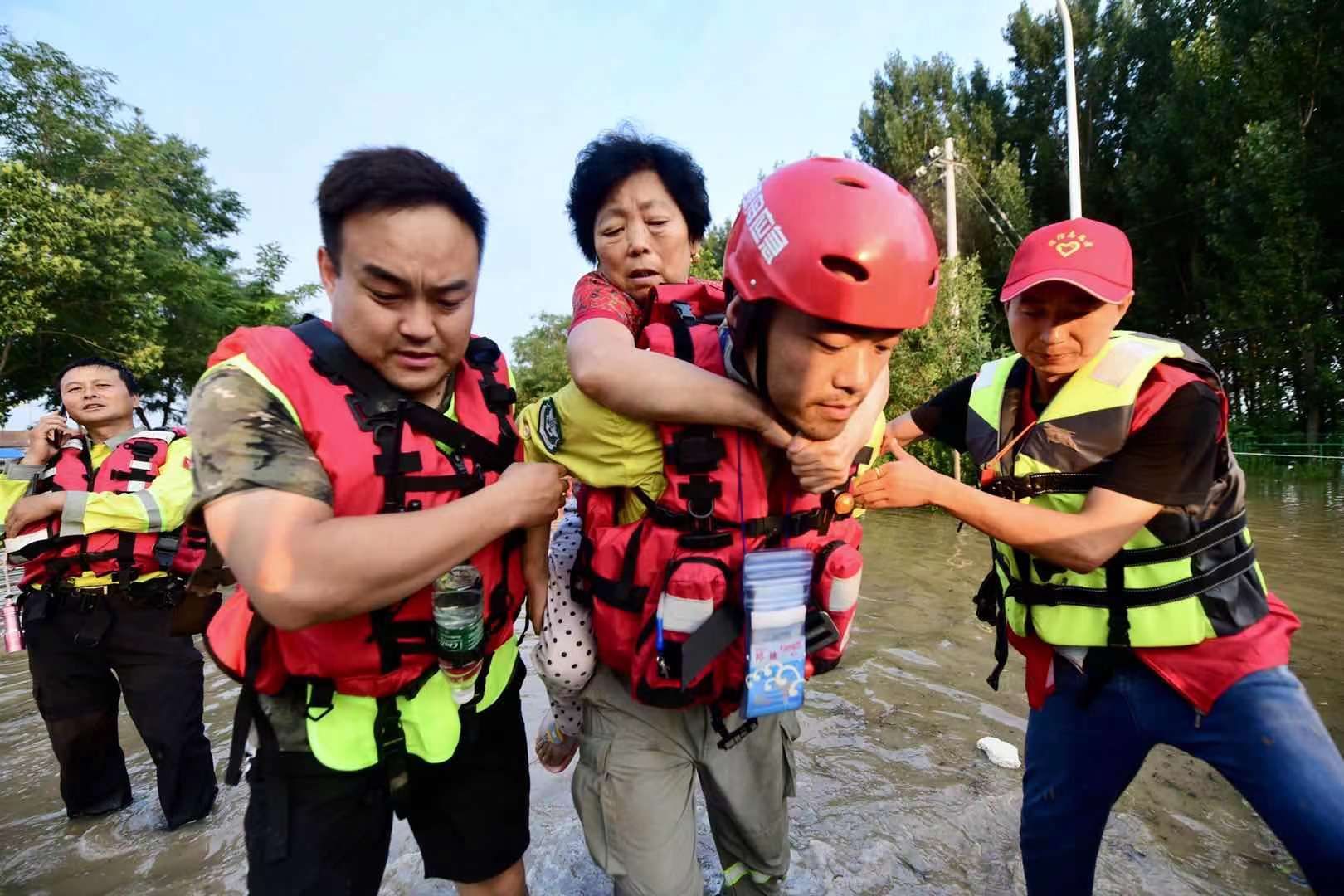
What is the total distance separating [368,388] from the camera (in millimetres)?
1756

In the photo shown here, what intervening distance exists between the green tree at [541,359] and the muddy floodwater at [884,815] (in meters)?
28.6

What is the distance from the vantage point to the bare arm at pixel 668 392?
5.53 ft

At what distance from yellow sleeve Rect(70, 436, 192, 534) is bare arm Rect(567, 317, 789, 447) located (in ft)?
11.1

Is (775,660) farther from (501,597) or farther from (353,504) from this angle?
(353,504)

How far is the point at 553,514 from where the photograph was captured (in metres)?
1.82

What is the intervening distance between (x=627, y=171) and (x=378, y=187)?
111 cm

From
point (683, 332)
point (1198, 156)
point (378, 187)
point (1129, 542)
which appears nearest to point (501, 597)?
point (683, 332)

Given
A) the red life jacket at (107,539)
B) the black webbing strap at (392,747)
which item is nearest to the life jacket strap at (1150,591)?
the black webbing strap at (392,747)

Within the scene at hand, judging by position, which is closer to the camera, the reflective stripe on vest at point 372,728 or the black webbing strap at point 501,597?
the reflective stripe on vest at point 372,728

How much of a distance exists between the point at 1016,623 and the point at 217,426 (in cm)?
→ 261

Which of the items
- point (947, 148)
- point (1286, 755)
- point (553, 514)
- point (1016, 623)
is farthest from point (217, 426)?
point (947, 148)

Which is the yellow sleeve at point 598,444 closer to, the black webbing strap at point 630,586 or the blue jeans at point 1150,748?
the black webbing strap at point 630,586

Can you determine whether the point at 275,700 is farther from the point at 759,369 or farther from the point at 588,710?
the point at 759,369

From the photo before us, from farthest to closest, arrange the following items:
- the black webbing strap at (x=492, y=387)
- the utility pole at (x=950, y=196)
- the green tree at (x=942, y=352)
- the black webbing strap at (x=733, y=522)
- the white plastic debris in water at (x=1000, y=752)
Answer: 1. the utility pole at (x=950, y=196)
2. the green tree at (x=942, y=352)
3. the white plastic debris in water at (x=1000, y=752)
4. the black webbing strap at (x=492, y=387)
5. the black webbing strap at (x=733, y=522)
